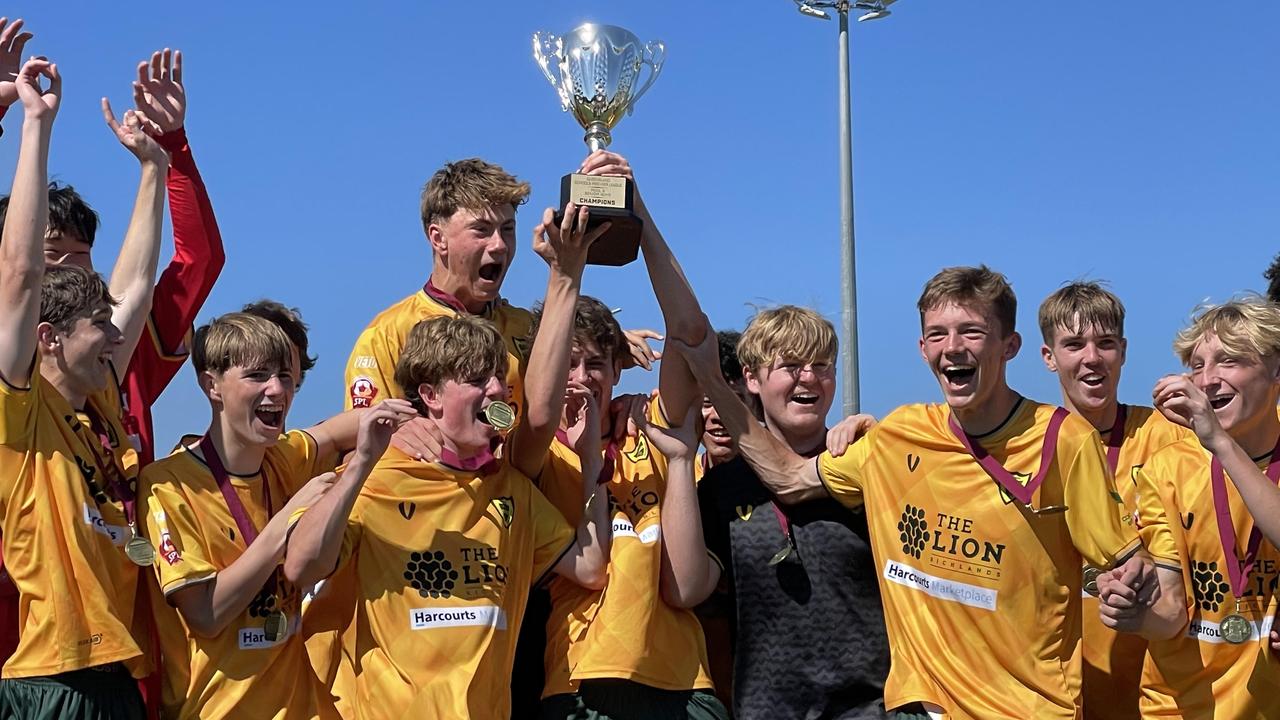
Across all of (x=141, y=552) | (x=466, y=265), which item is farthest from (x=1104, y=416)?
(x=141, y=552)

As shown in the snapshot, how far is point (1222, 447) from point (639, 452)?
7.69 ft

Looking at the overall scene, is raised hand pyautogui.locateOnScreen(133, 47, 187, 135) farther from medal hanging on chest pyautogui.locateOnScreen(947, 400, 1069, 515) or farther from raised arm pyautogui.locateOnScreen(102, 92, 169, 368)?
medal hanging on chest pyautogui.locateOnScreen(947, 400, 1069, 515)

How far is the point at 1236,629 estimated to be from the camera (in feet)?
18.1

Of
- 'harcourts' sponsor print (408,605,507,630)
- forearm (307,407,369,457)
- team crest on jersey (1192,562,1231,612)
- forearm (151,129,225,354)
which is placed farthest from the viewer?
forearm (151,129,225,354)

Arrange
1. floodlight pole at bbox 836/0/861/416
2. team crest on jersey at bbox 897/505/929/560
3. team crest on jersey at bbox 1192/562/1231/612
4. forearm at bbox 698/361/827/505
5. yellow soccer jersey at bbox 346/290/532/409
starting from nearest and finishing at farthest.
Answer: team crest on jersey at bbox 897/505/929/560 < team crest on jersey at bbox 1192/562/1231/612 < forearm at bbox 698/361/827/505 < yellow soccer jersey at bbox 346/290/532/409 < floodlight pole at bbox 836/0/861/416

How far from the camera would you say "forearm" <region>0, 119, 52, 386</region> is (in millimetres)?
4910

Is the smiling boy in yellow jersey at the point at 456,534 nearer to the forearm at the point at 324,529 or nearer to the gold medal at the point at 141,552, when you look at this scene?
the forearm at the point at 324,529

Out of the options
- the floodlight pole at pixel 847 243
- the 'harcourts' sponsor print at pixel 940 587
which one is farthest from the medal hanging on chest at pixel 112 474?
the floodlight pole at pixel 847 243

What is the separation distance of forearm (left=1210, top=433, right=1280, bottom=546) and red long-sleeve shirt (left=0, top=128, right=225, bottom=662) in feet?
13.9

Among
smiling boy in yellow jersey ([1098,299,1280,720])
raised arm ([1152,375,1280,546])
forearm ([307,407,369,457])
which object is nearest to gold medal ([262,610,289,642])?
forearm ([307,407,369,457])

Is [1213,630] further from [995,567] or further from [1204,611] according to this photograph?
[995,567]

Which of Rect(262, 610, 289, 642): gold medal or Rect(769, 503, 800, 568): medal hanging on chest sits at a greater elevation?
Rect(769, 503, 800, 568): medal hanging on chest

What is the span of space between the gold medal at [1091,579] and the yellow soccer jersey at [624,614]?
1.54m

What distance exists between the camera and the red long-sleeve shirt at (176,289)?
6184 millimetres
